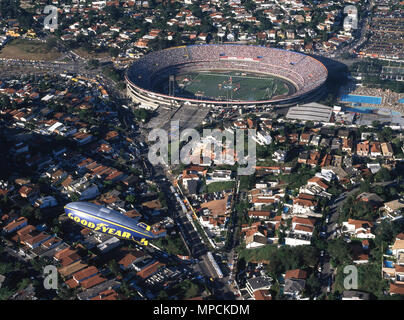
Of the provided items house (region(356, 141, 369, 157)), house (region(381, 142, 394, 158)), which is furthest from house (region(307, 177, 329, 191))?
house (region(381, 142, 394, 158))

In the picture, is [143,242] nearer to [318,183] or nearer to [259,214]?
[259,214]

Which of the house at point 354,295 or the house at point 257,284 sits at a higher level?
the house at point 354,295

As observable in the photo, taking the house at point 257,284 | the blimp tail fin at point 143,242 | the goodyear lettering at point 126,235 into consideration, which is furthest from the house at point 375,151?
the goodyear lettering at point 126,235

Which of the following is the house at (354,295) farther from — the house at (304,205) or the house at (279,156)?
the house at (279,156)

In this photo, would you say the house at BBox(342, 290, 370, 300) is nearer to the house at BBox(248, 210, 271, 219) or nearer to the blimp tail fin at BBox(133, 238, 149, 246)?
the house at BBox(248, 210, 271, 219)

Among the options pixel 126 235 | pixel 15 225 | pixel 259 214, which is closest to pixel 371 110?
pixel 259 214

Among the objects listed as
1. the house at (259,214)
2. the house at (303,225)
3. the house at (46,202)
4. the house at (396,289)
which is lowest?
the house at (46,202)

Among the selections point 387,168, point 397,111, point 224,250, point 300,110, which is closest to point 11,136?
point 224,250
